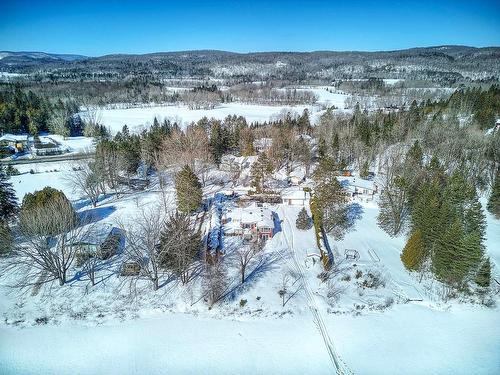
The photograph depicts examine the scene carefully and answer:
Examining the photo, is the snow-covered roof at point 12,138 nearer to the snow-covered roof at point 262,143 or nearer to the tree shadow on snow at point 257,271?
the snow-covered roof at point 262,143

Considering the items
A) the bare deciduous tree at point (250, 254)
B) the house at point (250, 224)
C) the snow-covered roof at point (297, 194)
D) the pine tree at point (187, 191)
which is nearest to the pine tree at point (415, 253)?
the house at point (250, 224)

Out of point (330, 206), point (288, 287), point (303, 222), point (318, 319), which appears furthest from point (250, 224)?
point (318, 319)

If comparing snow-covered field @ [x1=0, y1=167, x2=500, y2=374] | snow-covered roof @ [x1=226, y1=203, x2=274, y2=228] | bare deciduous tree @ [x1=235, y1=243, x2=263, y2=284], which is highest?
snow-covered roof @ [x1=226, y1=203, x2=274, y2=228]

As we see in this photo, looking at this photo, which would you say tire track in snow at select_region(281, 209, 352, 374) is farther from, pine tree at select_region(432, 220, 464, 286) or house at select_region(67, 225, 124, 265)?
house at select_region(67, 225, 124, 265)

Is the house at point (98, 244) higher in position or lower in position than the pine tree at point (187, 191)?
lower

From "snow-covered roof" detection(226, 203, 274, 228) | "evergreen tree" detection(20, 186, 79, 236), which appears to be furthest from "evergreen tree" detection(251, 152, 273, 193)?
"evergreen tree" detection(20, 186, 79, 236)

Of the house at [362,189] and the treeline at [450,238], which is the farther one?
the house at [362,189]

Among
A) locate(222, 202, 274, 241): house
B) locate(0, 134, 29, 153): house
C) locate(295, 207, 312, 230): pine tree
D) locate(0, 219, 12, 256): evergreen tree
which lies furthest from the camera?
locate(0, 134, 29, 153): house
